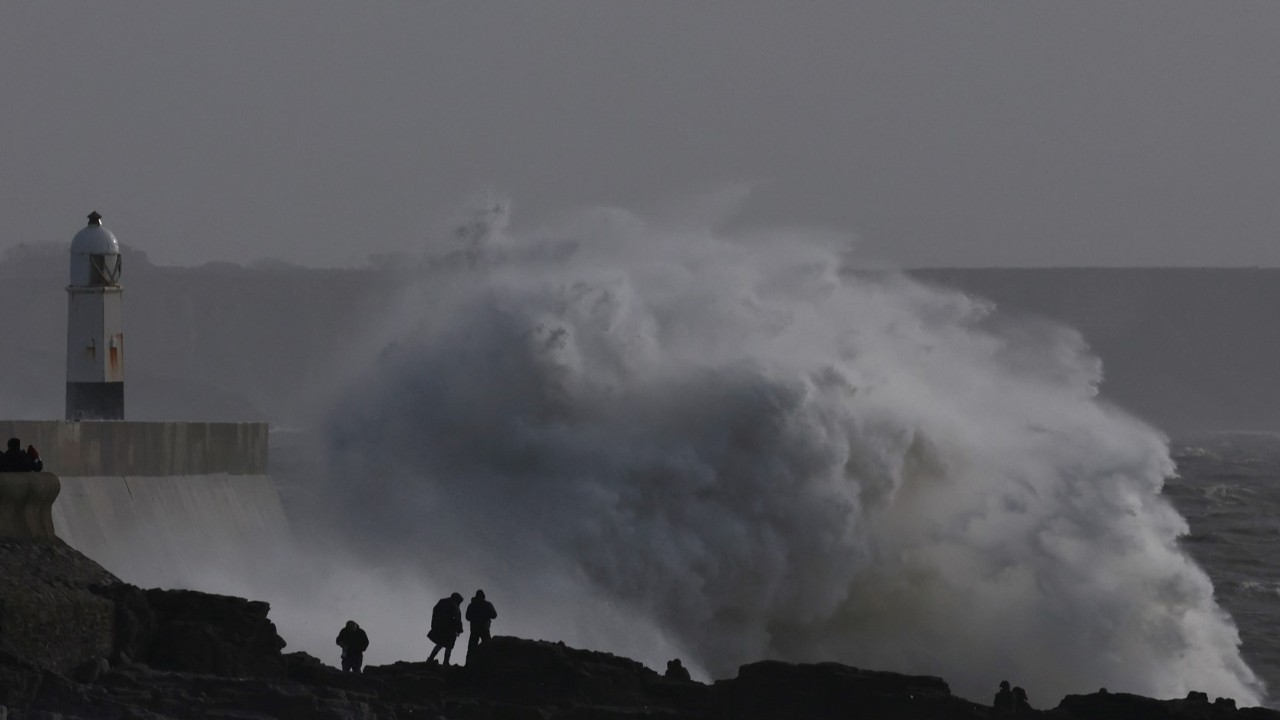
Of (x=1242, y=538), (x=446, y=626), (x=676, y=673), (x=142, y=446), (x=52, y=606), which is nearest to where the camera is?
(x=52, y=606)

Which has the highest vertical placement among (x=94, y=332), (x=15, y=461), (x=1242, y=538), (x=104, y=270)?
(x=1242, y=538)

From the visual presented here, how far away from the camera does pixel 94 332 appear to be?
2078cm

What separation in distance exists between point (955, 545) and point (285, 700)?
40.4ft

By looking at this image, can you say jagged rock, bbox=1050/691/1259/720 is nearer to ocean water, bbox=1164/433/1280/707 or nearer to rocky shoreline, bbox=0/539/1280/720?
rocky shoreline, bbox=0/539/1280/720

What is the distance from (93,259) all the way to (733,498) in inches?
280

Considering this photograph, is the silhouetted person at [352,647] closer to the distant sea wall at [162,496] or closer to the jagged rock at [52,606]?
the jagged rock at [52,606]

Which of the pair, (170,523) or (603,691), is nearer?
(603,691)

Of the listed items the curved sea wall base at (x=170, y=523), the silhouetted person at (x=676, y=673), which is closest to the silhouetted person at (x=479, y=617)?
the silhouetted person at (x=676, y=673)

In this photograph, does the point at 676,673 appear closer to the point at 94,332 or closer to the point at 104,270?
the point at 94,332

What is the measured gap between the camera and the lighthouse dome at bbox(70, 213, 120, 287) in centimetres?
2094

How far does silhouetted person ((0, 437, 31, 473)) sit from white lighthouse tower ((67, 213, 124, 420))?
497 cm

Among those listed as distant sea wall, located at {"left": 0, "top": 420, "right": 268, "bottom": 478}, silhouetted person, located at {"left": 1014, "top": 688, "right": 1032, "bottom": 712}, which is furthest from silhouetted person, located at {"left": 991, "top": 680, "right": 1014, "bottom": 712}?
distant sea wall, located at {"left": 0, "top": 420, "right": 268, "bottom": 478}

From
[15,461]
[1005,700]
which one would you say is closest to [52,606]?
[15,461]

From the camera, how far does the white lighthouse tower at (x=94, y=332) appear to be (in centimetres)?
2073
